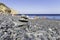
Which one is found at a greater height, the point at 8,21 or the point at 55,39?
the point at 8,21

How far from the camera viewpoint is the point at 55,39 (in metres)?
2.71

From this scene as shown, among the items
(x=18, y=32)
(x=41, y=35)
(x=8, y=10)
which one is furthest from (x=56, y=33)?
(x=8, y=10)

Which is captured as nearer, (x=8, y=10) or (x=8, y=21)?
(x=8, y=21)

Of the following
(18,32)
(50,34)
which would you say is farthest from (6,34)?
(50,34)

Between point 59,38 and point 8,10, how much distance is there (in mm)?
4201

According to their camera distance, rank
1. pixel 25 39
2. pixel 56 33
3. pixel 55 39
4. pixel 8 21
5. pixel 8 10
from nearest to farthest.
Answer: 1. pixel 25 39
2. pixel 55 39
3. pixel 56 33
4. pixel 8 21
5. pixel 8 10

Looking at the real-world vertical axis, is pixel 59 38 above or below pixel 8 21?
below

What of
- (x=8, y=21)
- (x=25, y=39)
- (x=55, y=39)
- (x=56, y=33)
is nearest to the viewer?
(x=25, y=39)

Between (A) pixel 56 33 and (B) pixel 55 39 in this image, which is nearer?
(B) pixel 55 39

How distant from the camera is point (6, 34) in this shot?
2779 millimetres

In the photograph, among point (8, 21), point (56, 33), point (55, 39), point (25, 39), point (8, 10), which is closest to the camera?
point (25, 39)

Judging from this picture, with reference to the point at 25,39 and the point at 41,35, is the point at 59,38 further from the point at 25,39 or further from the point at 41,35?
the point at 25,39

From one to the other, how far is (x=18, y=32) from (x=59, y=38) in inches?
26.3

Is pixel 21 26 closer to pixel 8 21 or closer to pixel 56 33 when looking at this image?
pixel 8 21
